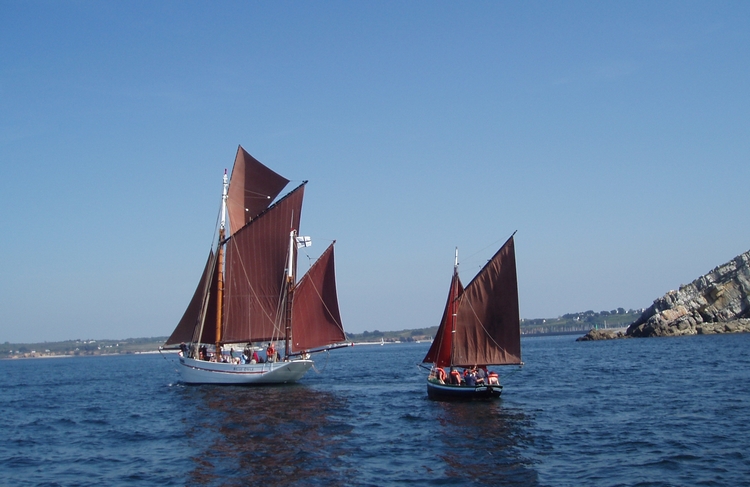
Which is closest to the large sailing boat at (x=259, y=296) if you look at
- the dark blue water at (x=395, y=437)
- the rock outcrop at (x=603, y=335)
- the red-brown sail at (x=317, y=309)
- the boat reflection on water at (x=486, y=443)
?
the red-brown sail at (x=317, y=309)

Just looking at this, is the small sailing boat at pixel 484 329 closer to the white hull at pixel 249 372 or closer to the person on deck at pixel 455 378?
the person on deck at pixel 455 378

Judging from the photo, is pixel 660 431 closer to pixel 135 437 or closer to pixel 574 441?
pixel 574 441

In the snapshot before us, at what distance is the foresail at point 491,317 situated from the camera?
44531mm

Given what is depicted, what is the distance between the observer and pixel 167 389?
63344mm

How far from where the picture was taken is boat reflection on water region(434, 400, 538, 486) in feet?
82.6

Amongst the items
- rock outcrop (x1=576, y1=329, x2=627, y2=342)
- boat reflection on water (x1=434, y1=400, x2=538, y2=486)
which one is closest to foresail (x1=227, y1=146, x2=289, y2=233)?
boat reflection on water (x1=434, y1=400, x2=538, y2=486)

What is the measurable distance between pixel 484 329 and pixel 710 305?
11256cm

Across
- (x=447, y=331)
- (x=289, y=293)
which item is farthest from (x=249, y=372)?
(x=447, y=331)

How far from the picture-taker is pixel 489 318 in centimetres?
4506

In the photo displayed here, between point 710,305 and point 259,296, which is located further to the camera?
point 710,305

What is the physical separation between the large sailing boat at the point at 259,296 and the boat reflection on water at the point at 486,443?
18.5 meters

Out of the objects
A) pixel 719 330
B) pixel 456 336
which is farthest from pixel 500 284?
pixel 719 330

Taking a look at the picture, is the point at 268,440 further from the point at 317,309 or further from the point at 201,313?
the point at 201,313

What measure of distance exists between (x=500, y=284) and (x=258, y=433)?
18.3 metres
